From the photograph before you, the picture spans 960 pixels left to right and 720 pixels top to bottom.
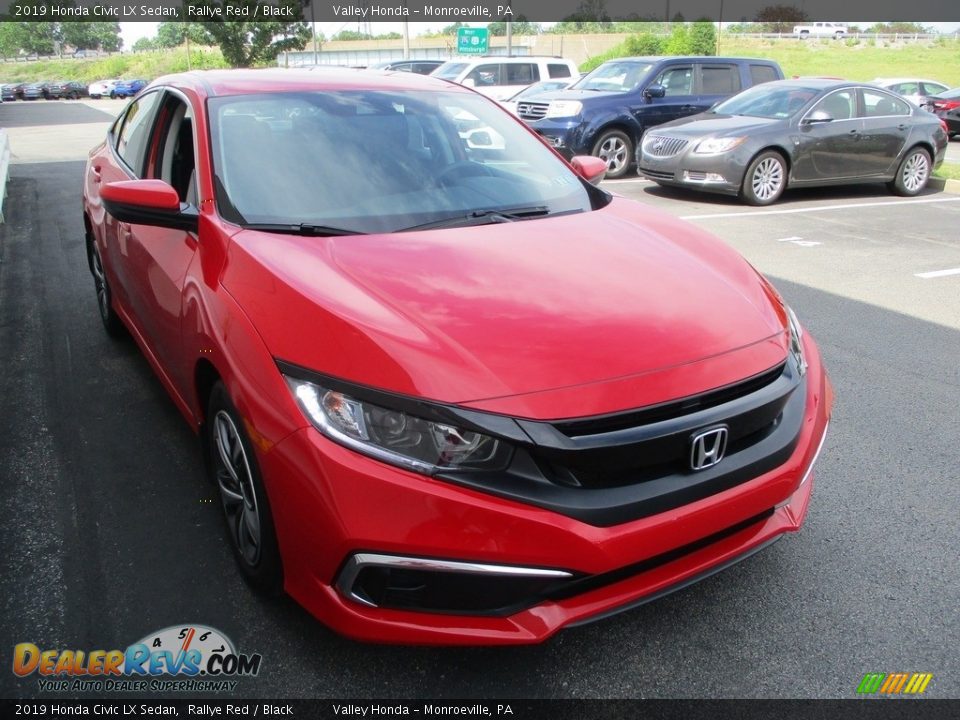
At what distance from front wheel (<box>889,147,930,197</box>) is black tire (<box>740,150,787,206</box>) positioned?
2.02 m

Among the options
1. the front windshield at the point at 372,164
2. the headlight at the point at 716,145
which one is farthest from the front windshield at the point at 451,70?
the front windshield at the point at 372,164

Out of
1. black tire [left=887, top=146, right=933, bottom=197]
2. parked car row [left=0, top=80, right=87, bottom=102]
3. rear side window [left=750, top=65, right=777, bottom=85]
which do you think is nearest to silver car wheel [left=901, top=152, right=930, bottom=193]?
black tire [left=887, top=146, right=933, bottom=197]

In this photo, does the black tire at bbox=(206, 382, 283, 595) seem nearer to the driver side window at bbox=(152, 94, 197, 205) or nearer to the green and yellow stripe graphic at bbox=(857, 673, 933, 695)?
the driver side window at bbox=(152, 94, 197, 205)

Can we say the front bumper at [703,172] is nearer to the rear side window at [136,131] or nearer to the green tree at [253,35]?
the rear side window at [136,131]

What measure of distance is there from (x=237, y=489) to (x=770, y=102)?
10.2m

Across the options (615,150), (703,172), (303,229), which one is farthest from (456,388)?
(615,150)

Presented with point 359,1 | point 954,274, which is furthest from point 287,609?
point 359,1

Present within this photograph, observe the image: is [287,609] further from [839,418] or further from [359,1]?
[359,1]

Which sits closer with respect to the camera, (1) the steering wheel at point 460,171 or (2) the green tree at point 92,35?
(1) the steering wheel at point 460,171

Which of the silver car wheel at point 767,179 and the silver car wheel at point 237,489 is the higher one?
the silver car wheel at point 767,179

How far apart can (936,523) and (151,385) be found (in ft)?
12.4

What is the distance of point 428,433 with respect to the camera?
1.93 meters

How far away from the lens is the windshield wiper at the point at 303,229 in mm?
2672

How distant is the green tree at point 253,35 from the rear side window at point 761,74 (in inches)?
1804
